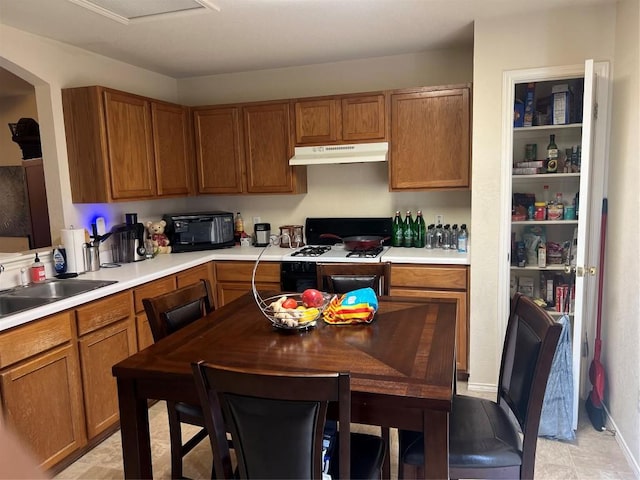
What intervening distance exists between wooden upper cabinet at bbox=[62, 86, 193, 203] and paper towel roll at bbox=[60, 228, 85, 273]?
0.27 meters

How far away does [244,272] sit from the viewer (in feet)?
11.9

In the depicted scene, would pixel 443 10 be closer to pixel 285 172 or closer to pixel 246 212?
pixel 285 172

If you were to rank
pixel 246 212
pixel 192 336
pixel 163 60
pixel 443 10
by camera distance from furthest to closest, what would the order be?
pixel 246 212 → pixel 163 60 → pixel 443 10 → pixel 192 336

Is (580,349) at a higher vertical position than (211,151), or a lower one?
lower

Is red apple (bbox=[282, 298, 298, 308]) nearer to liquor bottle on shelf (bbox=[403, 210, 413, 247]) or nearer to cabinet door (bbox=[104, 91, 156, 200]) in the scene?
cabinet door (bbox=[104, 91, 156, 200])

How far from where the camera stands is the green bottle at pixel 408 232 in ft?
12.2

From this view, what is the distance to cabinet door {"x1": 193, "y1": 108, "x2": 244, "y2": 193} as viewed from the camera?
3877 millimetres

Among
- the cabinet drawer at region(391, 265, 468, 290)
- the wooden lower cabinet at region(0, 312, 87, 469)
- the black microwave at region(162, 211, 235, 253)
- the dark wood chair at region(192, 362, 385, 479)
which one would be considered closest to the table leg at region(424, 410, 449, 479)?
the dark wood chair at region(192, 362, 385, 479)

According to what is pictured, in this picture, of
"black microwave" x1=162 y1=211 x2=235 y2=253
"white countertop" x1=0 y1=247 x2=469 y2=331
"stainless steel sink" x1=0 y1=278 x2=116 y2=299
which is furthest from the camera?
"black microwave" x1=162 y1=211 x2=235 y2=253

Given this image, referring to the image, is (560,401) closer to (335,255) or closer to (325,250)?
(335,255)

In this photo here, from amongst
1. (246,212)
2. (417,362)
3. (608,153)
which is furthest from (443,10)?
(246,212)

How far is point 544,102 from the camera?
10.0 feet

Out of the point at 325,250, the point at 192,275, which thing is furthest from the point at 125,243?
the point at 325,250

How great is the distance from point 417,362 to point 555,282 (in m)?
2.02
